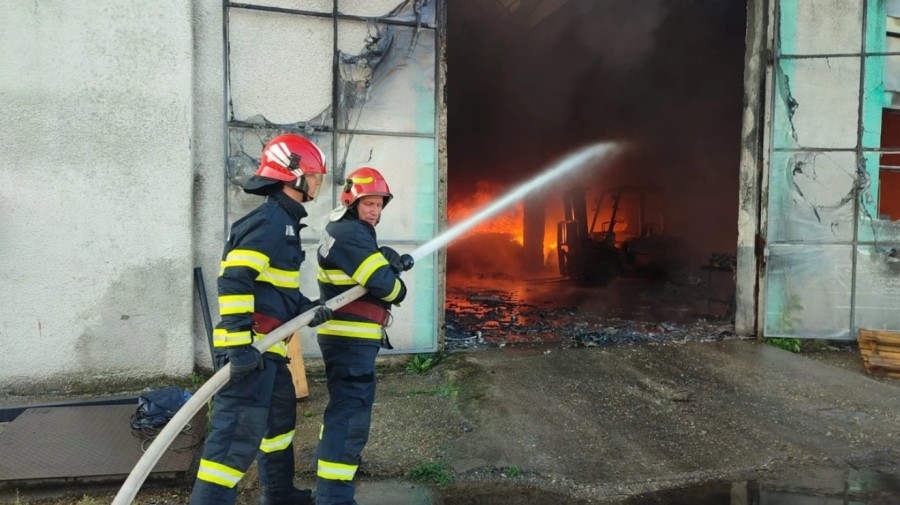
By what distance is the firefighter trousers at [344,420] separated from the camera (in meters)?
2.92

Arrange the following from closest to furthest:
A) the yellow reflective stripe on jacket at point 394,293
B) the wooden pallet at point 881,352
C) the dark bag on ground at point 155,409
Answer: the yellow reflective stripe on jacket at point 394,293, the dark bag on ground at point 155,409, the wooden pallet at point 881,352

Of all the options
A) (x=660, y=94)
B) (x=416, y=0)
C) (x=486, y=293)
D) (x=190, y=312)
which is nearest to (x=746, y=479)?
(x=190, y=312)

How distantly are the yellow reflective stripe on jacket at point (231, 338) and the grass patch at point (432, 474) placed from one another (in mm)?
1530

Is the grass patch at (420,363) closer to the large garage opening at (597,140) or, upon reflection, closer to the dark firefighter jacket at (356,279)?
the dark firefighter jacket at (356,279)

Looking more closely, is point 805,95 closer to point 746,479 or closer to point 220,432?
point 746,479

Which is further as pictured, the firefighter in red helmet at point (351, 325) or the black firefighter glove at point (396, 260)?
the black firefighter glove at point (396, 260)

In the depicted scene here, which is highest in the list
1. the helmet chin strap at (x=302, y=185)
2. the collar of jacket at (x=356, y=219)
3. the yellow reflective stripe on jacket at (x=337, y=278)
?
the helmet chin strap at (x=302, y=185)

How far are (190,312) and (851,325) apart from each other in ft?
24.7

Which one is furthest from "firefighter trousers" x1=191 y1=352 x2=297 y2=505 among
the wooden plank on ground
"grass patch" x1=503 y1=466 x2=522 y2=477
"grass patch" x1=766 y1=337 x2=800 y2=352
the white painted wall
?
"grass patch" x1=766 y1=337 x2=800 y2=352

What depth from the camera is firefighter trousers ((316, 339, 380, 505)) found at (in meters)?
2.92

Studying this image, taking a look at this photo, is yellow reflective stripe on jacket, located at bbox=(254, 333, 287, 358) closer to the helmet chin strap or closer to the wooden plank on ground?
the helmet chin strap

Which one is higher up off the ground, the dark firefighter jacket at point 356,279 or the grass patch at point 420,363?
the dark firefighter jacket at point 356,279

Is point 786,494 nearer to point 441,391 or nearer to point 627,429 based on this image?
point 627,429

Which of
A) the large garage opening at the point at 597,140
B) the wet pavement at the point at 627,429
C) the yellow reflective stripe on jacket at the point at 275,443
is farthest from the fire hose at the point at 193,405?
the large garage opening at the point at 597,140
